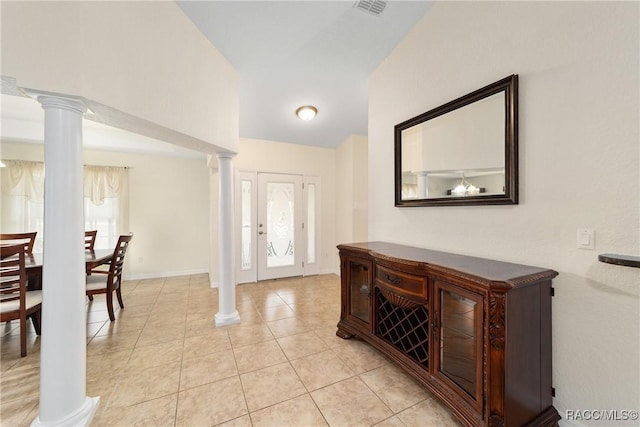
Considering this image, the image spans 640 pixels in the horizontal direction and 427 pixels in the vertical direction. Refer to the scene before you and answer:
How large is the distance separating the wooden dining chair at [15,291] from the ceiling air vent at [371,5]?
3.55m

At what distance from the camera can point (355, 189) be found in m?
4.52

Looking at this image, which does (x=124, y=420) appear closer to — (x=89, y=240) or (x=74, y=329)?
(x=74, y=329)

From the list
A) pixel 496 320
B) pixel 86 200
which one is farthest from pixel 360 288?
pixel 86 200

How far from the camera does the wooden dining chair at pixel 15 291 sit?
203 centimetres

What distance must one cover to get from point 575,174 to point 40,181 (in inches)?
260

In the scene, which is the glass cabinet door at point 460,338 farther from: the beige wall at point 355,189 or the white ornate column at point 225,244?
the beige wall at point 355,189

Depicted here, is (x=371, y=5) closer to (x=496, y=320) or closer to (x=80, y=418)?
(x=496, y=320)

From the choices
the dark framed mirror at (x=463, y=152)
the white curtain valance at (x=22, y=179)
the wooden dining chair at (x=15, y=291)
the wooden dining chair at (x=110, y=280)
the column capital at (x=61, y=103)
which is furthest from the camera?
the white curtain valance at (x=22, y=179)

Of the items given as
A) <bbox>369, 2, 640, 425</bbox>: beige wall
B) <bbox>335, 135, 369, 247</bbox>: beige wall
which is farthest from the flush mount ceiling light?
<bbox>369, 2, 640, 425</bbox>: beige wall

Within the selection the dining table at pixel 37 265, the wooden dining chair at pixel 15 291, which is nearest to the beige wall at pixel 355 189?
the dining table at pixel 37 265

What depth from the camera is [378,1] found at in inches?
84.3

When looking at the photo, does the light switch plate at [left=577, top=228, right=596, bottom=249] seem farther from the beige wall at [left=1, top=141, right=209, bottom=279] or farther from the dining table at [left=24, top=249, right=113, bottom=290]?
the beige wall at [left=1, top=141, right=209, bottom=279]

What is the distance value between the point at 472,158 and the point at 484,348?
1375 mm

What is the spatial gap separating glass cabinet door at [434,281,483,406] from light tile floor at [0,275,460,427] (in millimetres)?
296
